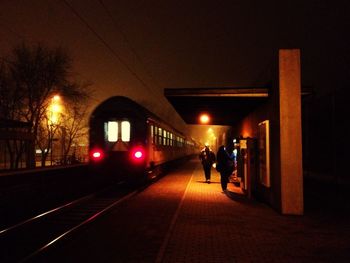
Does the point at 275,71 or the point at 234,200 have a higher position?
the point at 275,71

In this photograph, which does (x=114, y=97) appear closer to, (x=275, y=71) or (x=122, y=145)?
(x=122, y=145)

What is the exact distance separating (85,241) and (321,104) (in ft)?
33.7

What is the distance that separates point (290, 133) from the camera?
9305 millimetres

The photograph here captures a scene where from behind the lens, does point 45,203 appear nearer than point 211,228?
No

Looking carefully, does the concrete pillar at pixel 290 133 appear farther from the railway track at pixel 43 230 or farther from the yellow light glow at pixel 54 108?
the yellow light glow at pixel 54 108

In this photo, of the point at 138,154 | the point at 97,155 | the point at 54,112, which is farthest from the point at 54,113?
the point at 138,154

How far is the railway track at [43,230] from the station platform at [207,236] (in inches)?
10.9

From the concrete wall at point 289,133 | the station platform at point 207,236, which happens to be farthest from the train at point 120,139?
the concrete wall at point 289,133

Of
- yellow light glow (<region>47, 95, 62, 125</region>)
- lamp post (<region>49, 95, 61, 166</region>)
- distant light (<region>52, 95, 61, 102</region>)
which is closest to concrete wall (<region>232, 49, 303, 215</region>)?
distant light (<region>52, 95, 61, 102</region>)

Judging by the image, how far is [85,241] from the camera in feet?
23.2

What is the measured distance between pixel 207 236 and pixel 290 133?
353 centimetres

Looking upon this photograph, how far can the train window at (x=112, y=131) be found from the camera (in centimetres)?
1606

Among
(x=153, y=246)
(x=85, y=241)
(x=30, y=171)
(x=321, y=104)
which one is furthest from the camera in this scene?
(x=30, y=171)

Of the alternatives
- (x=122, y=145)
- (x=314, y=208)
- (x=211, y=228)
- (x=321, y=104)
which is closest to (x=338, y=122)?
(x=321, y=104)
